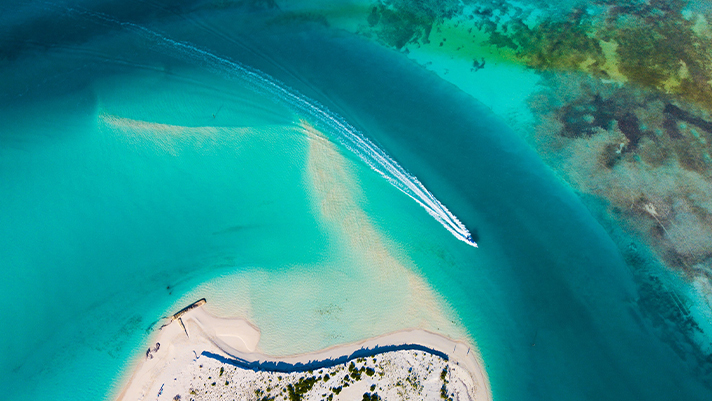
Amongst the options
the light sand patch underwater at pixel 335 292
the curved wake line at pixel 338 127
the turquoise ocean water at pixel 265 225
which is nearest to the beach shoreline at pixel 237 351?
the light sand patch underwater at pixel 335 292

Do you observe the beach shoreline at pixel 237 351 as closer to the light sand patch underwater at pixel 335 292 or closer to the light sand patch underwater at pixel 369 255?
the light sand patch underwater at pixel 335 292

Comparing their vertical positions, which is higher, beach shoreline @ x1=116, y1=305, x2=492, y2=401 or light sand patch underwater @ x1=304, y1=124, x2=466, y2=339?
light sand patch underwater @ x1=304, y1=124, x2=466, y2=339

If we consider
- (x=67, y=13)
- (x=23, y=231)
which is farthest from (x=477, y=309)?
(x=67, y=13)

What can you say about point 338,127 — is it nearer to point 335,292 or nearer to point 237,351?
point 335,292

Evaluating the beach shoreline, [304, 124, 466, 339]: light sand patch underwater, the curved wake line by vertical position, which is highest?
the curved wake line

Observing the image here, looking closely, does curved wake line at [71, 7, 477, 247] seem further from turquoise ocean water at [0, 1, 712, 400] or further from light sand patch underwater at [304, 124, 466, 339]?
light sand patch underwater at [304, 124, 466, 339]

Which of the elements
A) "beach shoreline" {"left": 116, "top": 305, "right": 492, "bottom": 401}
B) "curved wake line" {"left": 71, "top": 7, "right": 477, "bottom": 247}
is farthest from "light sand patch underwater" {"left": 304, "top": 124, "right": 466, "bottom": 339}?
"curved wake line" {"left": 71, "top": 7, "right": 477, "bottom": 247}

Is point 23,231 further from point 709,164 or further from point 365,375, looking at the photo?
point 709,164
